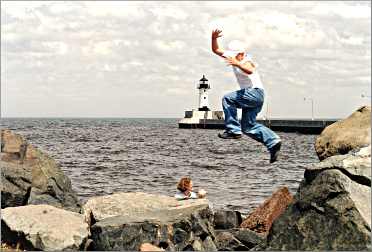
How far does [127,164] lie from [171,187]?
39.0ft

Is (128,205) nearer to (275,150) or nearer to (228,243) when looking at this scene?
(228,243)

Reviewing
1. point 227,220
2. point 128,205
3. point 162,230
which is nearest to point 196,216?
point 162,230

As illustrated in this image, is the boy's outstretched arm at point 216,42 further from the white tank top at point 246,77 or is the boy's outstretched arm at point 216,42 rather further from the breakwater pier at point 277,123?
the breakwater pier at point 277,123

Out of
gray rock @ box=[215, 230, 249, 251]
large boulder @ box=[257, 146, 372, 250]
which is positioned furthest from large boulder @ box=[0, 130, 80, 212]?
large boulder @ box=[257, 146, 372, 250]

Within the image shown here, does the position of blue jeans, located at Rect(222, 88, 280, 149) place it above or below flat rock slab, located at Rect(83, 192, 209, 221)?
above

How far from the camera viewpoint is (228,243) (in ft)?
36.9

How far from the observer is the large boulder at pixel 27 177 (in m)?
11.9

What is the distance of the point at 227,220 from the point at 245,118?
6.86 meters

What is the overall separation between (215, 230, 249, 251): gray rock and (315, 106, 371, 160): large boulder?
2580 millimetres

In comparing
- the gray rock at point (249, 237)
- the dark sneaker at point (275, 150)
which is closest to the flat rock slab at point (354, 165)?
the dark sneaker at point (275, 150)

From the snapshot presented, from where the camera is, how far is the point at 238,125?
23.6ft

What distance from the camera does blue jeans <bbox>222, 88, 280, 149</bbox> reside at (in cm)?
700

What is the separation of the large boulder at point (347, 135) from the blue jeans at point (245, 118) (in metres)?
2.45

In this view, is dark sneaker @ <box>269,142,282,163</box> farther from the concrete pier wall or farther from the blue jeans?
the concrete pier wall
